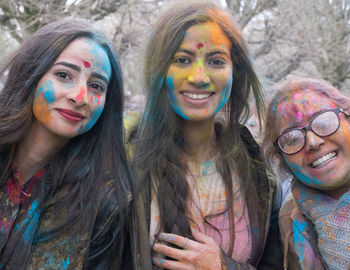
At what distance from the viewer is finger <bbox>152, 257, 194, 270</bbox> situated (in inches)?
72.9

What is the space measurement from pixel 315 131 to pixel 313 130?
0.04 feet

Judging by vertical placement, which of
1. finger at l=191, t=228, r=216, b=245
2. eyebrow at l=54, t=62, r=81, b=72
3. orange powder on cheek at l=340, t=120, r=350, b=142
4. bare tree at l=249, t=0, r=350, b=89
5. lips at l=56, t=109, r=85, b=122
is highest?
eyebrow at l=54, t=62, r=81, b=72

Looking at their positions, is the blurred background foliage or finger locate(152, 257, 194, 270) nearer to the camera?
finger locate(152, 257, 194, 270)

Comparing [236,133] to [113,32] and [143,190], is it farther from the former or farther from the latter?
[113,32]

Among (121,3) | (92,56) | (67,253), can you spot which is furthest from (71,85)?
(121,3)

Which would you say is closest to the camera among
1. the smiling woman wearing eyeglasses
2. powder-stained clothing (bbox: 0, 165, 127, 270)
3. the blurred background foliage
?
powder-stained clothing (bbox: 0, 165, 127, 270)

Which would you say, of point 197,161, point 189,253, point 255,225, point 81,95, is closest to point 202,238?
point 189,253

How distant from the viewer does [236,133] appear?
7.39 ft

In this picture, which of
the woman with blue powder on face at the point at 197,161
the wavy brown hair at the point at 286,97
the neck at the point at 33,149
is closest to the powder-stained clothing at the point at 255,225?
the woman with blue powder on face at the point at 197,161

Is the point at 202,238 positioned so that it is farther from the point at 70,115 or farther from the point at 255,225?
the point at 70,115

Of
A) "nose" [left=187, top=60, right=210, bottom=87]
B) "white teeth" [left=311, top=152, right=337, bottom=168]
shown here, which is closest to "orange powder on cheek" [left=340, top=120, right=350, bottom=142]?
"white teeth" [left=311, top=152, right=337, bottom=168]

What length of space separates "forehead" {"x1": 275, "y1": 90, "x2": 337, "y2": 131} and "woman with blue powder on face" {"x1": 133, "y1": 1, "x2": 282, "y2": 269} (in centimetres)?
28

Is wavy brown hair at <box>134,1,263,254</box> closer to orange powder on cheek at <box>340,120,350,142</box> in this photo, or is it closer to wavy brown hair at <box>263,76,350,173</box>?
wavy brown hair at <box>263,76,350,173</box>

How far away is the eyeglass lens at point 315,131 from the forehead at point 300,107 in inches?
1.6
